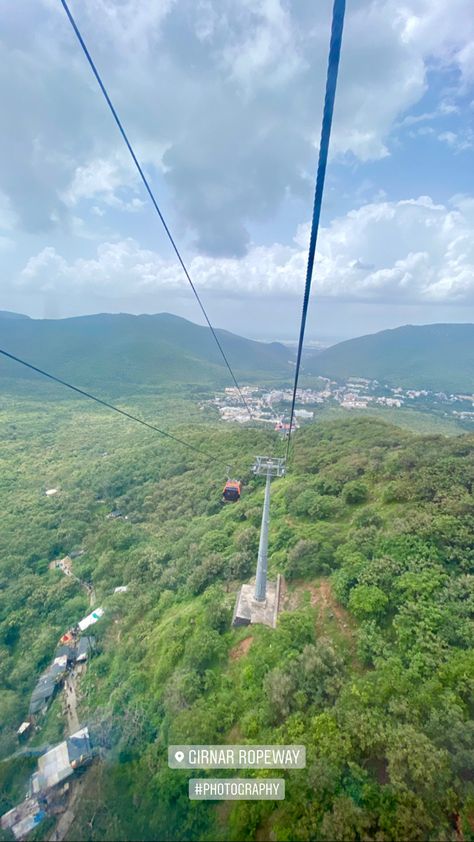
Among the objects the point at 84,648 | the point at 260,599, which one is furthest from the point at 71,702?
the point at 260,599

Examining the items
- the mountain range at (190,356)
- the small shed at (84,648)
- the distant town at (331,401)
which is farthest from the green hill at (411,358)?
the small shed at (84,648)

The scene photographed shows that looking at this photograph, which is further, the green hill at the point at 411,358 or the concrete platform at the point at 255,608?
the green hill at the point at 411,358

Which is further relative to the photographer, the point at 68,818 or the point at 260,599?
the point at 260,599

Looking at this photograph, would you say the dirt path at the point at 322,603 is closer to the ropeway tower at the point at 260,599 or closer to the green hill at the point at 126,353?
the ropeway tower at the point at 260,599

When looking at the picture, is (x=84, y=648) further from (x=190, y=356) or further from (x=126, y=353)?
(x=190, y=356)

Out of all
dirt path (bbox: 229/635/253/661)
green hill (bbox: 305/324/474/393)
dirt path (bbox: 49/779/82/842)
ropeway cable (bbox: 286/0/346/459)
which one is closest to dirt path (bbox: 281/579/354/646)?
dirt path (bbox: 229/635/253/661)

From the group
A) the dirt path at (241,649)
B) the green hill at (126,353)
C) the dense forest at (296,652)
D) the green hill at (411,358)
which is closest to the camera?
the dense forest at (296,652)
